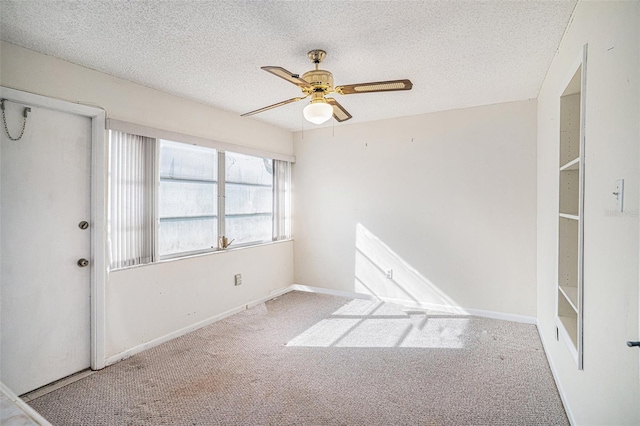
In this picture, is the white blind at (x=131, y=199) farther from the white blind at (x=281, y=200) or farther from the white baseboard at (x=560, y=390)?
the white baseboard at (x=560, y=390)

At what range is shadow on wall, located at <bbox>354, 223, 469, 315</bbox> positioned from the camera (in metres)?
4.13

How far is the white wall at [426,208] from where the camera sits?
3.68 m

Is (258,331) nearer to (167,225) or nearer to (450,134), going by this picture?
(167,225)

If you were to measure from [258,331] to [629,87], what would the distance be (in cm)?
334

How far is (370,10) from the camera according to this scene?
1.93 meters

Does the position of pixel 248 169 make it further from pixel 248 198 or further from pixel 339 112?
pixel 339 112

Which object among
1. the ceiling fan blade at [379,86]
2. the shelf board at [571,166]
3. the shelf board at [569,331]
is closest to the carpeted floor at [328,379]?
the shelf board at [569,331]

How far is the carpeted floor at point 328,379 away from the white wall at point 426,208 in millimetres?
606

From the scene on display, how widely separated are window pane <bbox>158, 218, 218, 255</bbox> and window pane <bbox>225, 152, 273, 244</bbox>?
9.8 inches

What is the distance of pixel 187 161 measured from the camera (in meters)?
3.60

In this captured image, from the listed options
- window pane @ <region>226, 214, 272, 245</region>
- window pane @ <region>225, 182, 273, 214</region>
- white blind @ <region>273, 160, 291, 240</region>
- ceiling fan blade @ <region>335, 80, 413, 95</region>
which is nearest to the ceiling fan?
ceiling fan blade @ <region>335, 80, 413, 95</region>

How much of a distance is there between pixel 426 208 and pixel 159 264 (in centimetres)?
307

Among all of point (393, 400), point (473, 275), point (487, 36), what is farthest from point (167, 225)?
point (473, 275)

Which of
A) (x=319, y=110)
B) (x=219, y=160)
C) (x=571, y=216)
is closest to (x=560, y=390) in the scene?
(x=571, y=216)
